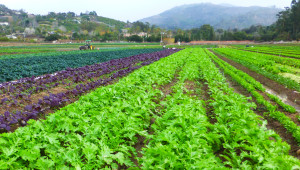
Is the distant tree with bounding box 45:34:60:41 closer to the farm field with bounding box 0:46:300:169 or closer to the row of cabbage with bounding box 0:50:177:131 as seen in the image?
the row of cabbage with bounding box 0:50:177:131

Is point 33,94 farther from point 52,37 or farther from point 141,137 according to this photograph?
point 52,37

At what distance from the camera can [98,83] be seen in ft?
32.8

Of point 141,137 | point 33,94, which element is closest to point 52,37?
point 33,94

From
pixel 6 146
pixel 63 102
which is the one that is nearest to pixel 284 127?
pixel 6 146

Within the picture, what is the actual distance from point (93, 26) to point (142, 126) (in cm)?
14774

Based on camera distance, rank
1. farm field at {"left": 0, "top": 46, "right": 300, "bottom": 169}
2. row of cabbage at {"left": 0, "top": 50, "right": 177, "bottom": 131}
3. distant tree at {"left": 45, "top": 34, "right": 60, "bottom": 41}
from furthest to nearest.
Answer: distant tree at {"left": 45, "top": 34, "right": 60, "bottom": 41}, row of cabbage at {"left": 0, "top": 50, "right": 177, "bottom": 131}, farm field at {"left": 0, "top": 46, "right": 300, "bottom": 169}

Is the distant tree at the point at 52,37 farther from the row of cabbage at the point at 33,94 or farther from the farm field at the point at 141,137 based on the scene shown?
the farm field at the point at 141,137

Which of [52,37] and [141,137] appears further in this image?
[52,37]

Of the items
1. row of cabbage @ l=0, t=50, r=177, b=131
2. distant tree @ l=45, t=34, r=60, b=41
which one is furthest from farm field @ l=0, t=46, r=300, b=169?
distant tree @ l=45, t=34, r=60, b=41

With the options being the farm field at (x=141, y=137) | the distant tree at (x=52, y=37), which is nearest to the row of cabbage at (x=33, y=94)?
the farm field at (x=141, y=137)

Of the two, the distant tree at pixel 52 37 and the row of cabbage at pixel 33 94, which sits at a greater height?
the distant tree at pixel 52 37

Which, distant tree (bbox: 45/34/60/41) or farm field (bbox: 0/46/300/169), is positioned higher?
distant tree (bbox: 45/34/60/41)

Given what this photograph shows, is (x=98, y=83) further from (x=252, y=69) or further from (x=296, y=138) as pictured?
(x=252, y=69)

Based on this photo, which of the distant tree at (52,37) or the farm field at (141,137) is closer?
the farm field at (141,137)
